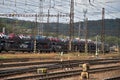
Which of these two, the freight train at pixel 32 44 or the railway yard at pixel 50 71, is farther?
the freight train at pixel 32 44

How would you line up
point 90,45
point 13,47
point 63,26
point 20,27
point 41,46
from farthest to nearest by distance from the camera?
point 63,26 < point 20,27 < point 90,45 < point 41,46 < point 13,47

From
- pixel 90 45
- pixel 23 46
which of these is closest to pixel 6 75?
pixel 23 46

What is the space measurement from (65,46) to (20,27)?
53572 mm

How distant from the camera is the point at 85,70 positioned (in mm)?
22219

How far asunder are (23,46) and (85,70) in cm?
4219

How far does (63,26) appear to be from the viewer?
14075cm

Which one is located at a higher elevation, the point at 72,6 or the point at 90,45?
the point at 72,6

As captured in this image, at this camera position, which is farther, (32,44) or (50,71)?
(32,44)

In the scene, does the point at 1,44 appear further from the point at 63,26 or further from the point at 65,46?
the point at 63,26

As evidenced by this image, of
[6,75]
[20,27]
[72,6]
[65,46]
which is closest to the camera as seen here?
[6,75]

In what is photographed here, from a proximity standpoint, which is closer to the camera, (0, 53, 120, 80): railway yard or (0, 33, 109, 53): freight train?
(0, 53, 120, 80): railway yard

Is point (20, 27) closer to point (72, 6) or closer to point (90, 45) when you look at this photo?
point (90, 45)

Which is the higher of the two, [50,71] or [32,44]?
[32,44]

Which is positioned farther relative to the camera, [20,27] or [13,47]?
[20,27]
